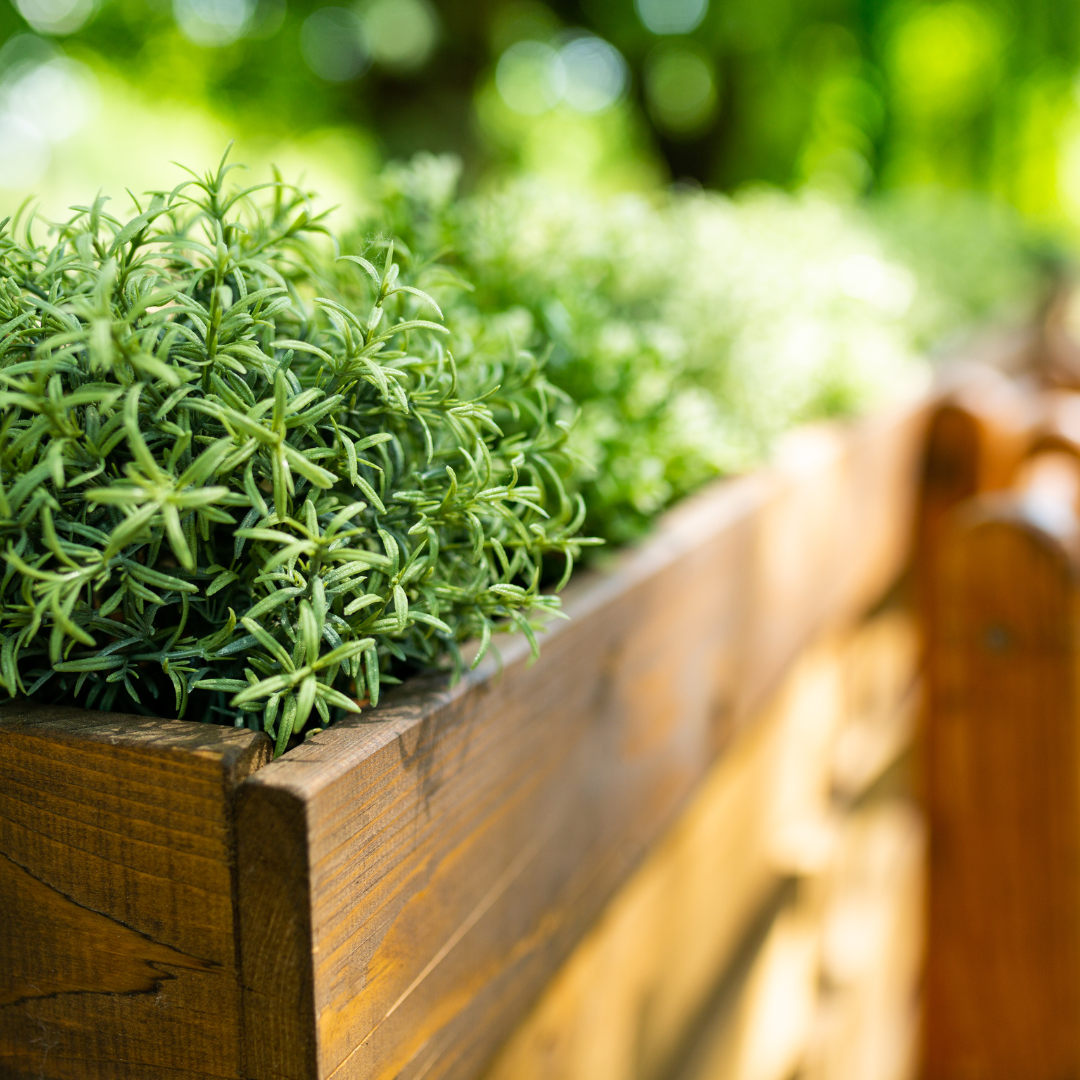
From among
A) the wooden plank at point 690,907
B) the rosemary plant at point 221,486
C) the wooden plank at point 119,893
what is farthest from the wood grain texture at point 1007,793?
the wooden plank at point 119,893

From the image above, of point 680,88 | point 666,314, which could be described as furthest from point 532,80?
point 666,314

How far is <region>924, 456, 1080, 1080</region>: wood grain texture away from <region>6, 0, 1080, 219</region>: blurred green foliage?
193 inches

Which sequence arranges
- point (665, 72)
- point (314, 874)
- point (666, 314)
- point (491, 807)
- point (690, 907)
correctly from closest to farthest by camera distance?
point (314, 874) < point (491, 807) < point (690, 907) < point (666, 314) < point (665, 72)

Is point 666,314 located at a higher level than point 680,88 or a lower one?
lower

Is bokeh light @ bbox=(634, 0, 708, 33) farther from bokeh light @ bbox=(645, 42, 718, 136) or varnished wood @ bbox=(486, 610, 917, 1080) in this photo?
varnished wood @ bbox=(486, 610, 917, 1080)

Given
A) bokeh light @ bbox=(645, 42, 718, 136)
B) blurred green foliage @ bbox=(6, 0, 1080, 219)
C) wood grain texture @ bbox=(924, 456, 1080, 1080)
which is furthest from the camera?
bokeh light @ bbox=(645, 42, 718, 136)

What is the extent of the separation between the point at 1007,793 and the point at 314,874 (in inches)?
40.1

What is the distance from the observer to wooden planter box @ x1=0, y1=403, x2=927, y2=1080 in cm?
39

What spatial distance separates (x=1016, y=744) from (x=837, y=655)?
525mm

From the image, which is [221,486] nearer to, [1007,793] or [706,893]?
[706,893]

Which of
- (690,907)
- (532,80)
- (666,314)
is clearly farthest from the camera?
(532,80)

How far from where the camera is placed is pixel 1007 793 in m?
1.13

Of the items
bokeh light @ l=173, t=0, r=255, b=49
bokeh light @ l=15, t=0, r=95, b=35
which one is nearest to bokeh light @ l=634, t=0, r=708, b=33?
bokeh light @ l=173, t=0, r=255, b=49

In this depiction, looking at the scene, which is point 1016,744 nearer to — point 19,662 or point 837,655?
point 837,655
